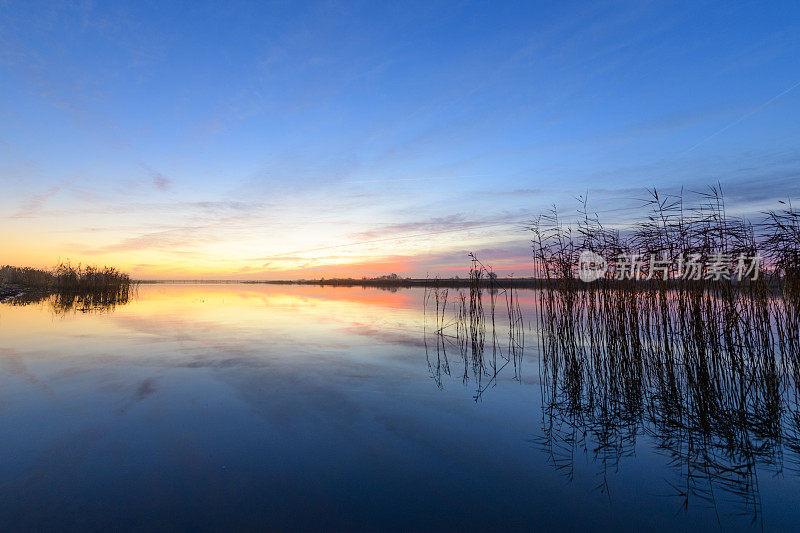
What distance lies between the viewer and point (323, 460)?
3.66m

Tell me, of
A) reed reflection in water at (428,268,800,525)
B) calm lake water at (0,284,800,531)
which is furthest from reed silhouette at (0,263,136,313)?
reed reflection in water at (428,268,800,525)

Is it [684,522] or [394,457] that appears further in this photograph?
[394,457]

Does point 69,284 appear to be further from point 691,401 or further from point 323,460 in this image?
point 691,401

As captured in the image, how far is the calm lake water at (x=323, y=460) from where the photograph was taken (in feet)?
9.27

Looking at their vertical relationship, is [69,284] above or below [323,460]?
above

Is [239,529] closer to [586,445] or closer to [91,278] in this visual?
[586,445]

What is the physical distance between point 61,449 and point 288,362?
13.6 ft

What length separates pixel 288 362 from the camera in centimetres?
768

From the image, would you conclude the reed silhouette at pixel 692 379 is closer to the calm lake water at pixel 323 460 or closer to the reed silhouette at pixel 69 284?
the calm lake water at pixel 323 460

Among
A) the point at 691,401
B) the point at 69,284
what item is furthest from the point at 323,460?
the point at 69,284

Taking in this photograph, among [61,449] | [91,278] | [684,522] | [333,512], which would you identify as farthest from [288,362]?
[91,278]

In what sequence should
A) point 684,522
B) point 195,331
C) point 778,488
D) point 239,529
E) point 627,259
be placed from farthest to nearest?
point 195,331 < point 627,259 < point 778,488 < point 684,522 < point 239,529

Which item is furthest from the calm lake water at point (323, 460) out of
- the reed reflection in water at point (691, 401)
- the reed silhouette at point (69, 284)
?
the reed silhouette at point (69, 284)

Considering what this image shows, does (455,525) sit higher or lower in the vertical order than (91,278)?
lower
